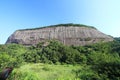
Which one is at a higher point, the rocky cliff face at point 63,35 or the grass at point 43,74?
the grass at point 43,74

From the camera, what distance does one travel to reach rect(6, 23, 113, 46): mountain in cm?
8594

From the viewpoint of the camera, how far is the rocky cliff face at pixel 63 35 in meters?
85.9

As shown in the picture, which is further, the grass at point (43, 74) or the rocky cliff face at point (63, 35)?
the rocky cliff face at point (63, 35)

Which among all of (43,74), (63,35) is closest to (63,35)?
(63,35)

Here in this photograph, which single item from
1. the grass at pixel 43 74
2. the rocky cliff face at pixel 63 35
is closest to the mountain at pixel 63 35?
the rocky cliff face at pixel 63 35

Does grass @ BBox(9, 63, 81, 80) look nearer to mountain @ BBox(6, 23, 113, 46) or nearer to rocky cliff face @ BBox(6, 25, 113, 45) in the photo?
mountain @ BBox(6, 23, 113, 46)

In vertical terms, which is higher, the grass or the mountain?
the grass

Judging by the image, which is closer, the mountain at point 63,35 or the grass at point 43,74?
the grass at point 43,74

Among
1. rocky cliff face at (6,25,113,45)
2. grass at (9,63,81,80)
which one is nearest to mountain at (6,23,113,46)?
rocky cliff face at (6,25,113,45)

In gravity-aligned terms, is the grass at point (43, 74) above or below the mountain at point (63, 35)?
above

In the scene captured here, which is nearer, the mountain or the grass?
the grass

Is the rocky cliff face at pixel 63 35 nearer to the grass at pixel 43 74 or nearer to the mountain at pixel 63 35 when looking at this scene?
the mountain at pixel 63 35

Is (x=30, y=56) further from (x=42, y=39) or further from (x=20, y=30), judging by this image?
(x=20, y=30)

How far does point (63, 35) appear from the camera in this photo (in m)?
90.4
